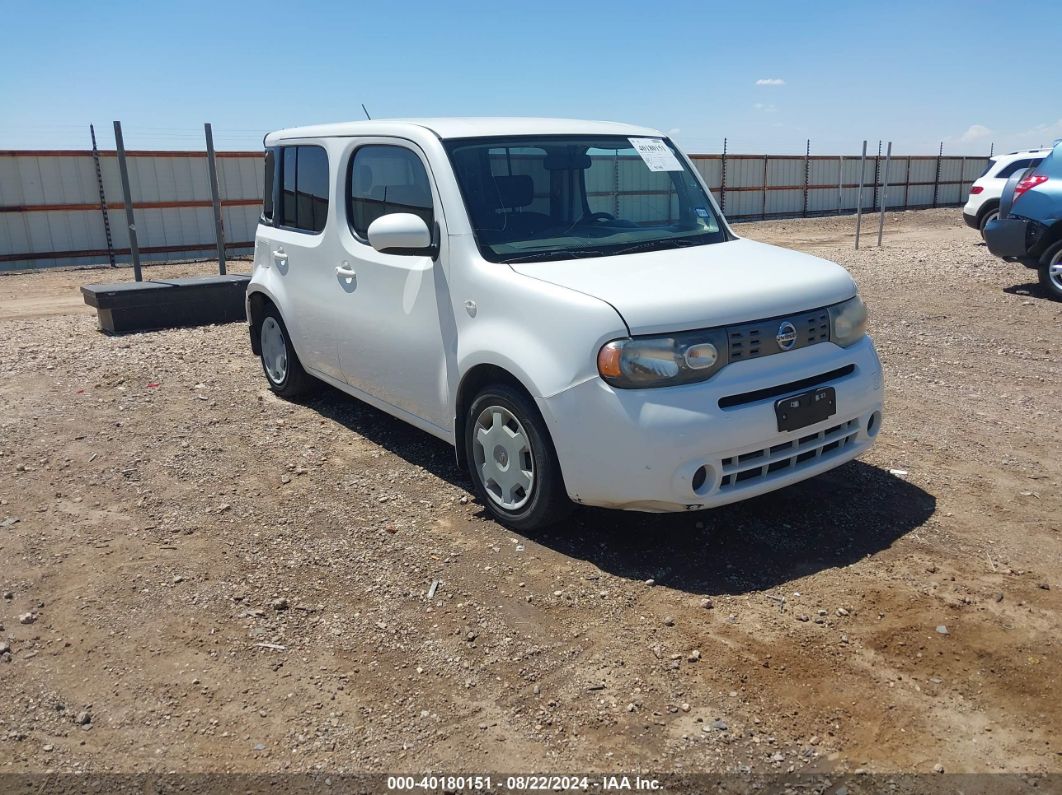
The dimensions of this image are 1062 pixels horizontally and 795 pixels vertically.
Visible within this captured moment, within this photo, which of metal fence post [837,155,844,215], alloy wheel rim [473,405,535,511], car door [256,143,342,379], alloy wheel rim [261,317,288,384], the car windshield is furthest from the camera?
metal fence post [837,155,844,215]

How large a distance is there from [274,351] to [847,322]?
4.24 meters

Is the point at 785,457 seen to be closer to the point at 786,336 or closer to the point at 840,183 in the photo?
the point at 786,336

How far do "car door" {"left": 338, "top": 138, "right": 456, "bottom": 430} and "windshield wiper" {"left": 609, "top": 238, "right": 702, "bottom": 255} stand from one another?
93cm

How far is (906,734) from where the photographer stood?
281cm

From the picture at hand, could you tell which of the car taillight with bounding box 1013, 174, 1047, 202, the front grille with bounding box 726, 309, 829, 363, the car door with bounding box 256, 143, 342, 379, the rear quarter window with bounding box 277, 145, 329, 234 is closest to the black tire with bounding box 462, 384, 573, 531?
the front grille with bounding box 726, 309, 829, 363

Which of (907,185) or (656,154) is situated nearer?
(656,154)

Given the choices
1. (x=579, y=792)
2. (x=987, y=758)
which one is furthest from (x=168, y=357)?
(x=987, y=758)

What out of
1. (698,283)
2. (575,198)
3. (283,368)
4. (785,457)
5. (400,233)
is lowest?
(283,368)

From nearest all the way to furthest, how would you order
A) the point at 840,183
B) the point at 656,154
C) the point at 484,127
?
the point at 484,127, the point at 656,154, the point at 840,183

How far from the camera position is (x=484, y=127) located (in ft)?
15.6

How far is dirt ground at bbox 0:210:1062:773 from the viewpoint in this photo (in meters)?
2.86

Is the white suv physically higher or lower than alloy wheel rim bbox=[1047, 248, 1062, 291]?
higher

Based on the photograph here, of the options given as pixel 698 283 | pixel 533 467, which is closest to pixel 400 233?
pixel 533 467

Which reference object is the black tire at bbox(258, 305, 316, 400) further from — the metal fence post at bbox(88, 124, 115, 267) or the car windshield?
the metal fence post at bbox(88, 124, 115, 267)
